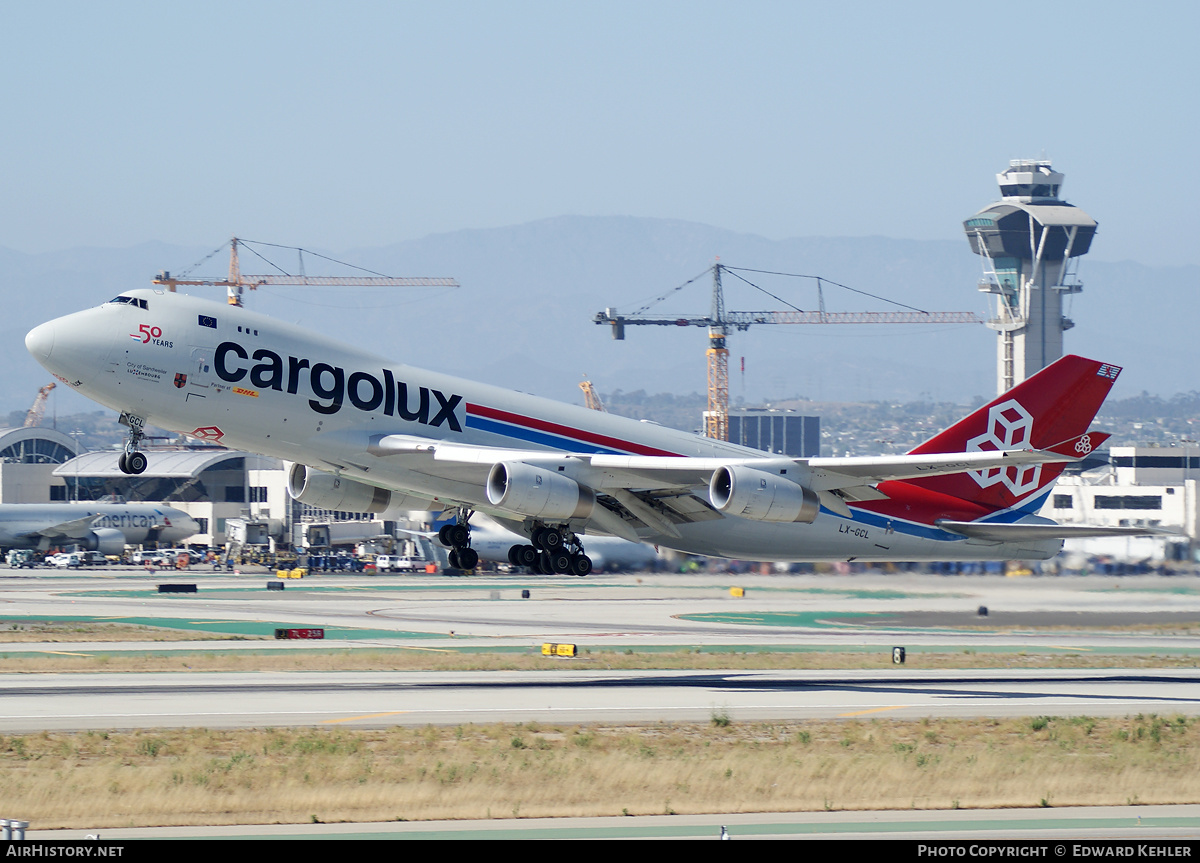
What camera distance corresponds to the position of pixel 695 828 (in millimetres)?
22828

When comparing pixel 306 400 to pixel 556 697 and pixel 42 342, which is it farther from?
pixel 556 697

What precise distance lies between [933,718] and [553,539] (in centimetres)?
1216

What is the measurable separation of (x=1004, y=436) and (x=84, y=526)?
115394 mm

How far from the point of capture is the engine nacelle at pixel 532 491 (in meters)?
37.9

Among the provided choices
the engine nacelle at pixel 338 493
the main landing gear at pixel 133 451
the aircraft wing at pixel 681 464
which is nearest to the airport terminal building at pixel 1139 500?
the aircraft wing at pixel 681 464

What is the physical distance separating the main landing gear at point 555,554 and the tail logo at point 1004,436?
1423 cm

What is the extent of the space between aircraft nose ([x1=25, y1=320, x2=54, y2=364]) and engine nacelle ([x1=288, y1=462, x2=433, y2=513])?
30.2ft

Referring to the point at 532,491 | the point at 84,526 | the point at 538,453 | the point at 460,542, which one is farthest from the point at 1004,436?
the point at 84,526

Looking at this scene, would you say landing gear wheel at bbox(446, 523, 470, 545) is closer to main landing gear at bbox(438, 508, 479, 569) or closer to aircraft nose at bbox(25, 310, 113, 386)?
main landing gear at bbox(438, 508, 479, 569)

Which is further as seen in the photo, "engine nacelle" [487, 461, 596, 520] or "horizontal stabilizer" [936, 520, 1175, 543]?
"horizontal stabilizer" [936, 520, 1175, 543]

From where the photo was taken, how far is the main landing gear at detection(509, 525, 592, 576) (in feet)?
137

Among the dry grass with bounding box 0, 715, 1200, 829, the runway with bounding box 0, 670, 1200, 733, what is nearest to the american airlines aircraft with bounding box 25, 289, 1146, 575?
the runway with bounding box 0, 670, 1200, 733

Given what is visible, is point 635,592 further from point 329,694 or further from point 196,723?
point 196,723
